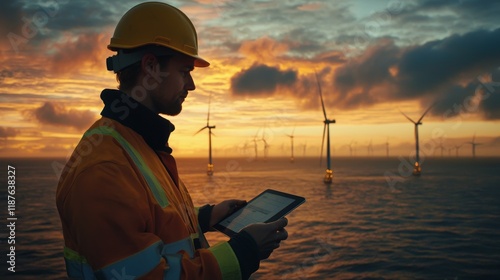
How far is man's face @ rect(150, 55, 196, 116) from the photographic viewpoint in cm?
275

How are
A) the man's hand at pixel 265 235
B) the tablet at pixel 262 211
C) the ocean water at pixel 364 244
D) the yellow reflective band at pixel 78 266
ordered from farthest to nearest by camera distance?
1. the ocean water at pixel 364 244
2. the tablet at pixel 262 211
3. the man's hand at pixel 265 235
4. the yellow reflective band at pixel 78 266

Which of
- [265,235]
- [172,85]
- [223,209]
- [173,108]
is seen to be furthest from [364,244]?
[172,85]

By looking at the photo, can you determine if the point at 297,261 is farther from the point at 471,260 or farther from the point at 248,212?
the point at 248,212

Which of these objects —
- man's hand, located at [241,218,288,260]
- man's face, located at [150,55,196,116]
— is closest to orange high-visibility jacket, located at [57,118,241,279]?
man's hand, located at [241,218,288,260]

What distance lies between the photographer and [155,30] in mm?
2824

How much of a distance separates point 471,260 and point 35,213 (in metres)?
47.4

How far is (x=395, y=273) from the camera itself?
20062 mm

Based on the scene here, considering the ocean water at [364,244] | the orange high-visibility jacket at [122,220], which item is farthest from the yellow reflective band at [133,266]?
the ocean water at [364,244]

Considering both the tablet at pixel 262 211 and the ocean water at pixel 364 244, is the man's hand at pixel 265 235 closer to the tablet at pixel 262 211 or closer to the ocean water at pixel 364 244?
the tablet at pixel 262 211

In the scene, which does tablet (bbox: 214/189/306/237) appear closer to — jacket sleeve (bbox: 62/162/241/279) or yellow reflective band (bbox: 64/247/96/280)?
jacket sleeve (bbox: 62/162/241/279)

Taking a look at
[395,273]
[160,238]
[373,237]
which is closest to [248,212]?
[160,238]

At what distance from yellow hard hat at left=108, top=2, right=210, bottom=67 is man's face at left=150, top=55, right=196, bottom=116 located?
0.10m

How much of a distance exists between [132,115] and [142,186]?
0.66 metres

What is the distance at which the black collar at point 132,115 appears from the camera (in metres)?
2.65
